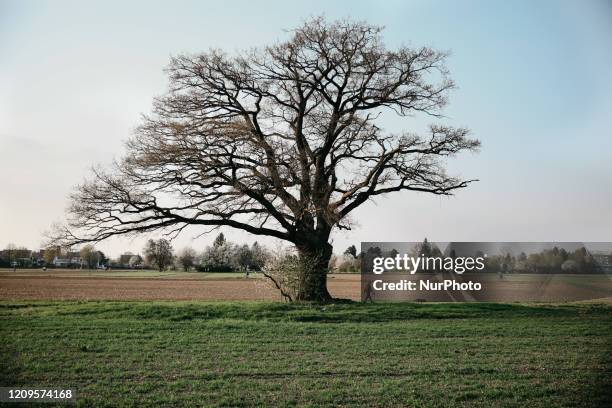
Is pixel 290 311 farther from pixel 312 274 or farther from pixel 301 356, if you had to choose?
pixel 301 356

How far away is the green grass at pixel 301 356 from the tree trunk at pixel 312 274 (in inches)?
118

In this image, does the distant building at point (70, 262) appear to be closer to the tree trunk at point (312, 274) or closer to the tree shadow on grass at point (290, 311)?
the tree shadow on grass at point (290, 311)

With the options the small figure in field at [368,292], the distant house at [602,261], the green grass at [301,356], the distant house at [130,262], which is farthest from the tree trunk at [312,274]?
the distant house at [130,262]

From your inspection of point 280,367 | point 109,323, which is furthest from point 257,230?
point 280,367

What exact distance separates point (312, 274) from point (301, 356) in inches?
429

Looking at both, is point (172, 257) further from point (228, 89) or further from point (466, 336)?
point (466, 336)

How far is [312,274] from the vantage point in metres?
22.3

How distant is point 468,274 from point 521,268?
6531mm

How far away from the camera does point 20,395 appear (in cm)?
812

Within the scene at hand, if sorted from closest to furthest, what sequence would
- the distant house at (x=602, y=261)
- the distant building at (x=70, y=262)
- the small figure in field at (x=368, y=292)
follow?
1. the small figure in field at (x=368, y=292)
2. the distant house at (x=602, y=261)
3. the distant building at (x=70, y=262)

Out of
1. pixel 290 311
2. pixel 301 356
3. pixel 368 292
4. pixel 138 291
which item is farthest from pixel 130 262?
pixel 301 356

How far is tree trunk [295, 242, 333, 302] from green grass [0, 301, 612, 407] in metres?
2.99

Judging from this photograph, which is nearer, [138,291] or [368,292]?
[368,292]

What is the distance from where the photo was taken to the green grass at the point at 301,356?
8422 millimetres
